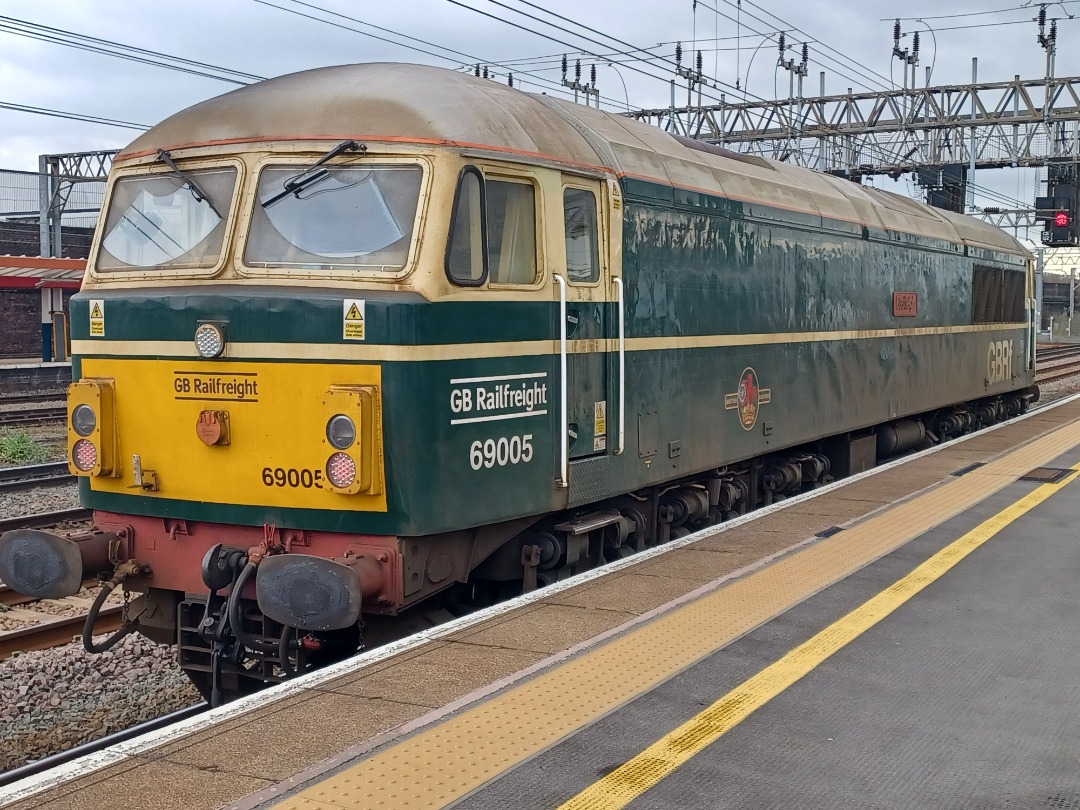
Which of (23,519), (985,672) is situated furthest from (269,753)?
(23,519)

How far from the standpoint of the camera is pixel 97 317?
651 cm

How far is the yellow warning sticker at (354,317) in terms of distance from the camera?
5.76 meters

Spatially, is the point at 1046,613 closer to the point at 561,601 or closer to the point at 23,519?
the point at 561,601

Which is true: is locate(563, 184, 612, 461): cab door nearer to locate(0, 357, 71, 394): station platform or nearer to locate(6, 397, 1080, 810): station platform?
locate(6, 397, 1080, 810): station platform

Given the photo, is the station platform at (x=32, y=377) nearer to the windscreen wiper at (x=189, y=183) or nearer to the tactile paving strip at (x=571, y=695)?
the windscreen wiper at (x=189, y=183)

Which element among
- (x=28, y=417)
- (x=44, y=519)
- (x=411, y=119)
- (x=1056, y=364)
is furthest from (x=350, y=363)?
(x=1056, y=364)

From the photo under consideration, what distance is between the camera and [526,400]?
21.3 feet

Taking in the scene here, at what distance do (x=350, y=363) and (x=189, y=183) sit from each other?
60.8 inches

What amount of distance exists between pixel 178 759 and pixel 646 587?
316cm

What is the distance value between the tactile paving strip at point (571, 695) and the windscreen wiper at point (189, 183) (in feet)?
10.4

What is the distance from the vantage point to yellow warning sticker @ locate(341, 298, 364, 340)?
5.76 meters

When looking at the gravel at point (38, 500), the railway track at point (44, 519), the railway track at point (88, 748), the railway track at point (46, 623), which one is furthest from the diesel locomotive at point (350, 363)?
the gravel at point (38, 500)

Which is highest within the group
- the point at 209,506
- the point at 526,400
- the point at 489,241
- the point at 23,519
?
the point at 489,241

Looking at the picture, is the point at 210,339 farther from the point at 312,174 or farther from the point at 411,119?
the point at 411,119
